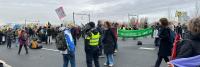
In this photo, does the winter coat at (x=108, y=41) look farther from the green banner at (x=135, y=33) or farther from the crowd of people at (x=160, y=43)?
the green banner at (x=135, y=33)

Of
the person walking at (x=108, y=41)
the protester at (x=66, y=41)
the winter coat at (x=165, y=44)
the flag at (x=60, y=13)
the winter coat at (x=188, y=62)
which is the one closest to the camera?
the winter coat at (x=188, y=62)

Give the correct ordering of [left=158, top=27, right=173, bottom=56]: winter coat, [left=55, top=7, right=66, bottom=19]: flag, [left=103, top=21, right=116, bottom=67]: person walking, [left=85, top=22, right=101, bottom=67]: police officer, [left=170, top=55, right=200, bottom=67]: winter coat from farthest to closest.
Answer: [left=55, top=7, right=66, bottom=19]: flag, [left=103, top=21, right=116, bottom=67]: person walking, [left=85, top=22, right=101, bottom=67]: police officer, [left=158, top=27, right=173, bottom=56]: winter coat, [left=170, top=55, right=200, bottom=67]: winter coat

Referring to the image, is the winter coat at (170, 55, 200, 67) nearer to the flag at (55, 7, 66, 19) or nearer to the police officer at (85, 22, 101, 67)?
the police officer at (85, 22, 101, 67)

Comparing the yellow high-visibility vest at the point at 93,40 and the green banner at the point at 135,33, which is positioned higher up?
the yellow high-visibility vest at the point at 93,40

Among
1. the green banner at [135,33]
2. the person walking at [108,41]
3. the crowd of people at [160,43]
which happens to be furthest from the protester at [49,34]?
the person walking at [108,41]

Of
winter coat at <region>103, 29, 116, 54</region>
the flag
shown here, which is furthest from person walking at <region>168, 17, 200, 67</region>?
the flag

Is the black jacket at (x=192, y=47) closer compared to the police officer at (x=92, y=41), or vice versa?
the black jacket at (x=192, y=47)

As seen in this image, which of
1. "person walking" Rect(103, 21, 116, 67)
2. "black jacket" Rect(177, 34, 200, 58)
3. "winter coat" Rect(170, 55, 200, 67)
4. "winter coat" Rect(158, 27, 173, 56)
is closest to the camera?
"winter coat" Rect(170, 55, 200, 67)

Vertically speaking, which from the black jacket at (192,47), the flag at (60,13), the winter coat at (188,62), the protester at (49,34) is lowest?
the protester at (49,34)

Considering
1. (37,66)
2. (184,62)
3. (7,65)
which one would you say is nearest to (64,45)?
(37,66)

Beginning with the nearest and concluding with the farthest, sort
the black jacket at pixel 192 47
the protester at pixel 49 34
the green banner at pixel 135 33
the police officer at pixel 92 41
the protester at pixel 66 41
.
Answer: the black jacket at pixel 192 47 → the protester at pixel 66 41 → the police officer at pixel 92 41 → the green banner at pixel 135 33 → the protester at pixel 49 34

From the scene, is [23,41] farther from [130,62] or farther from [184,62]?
[184,62]

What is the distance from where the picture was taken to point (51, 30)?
114 ft

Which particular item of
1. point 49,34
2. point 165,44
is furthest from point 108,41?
point 49,34
